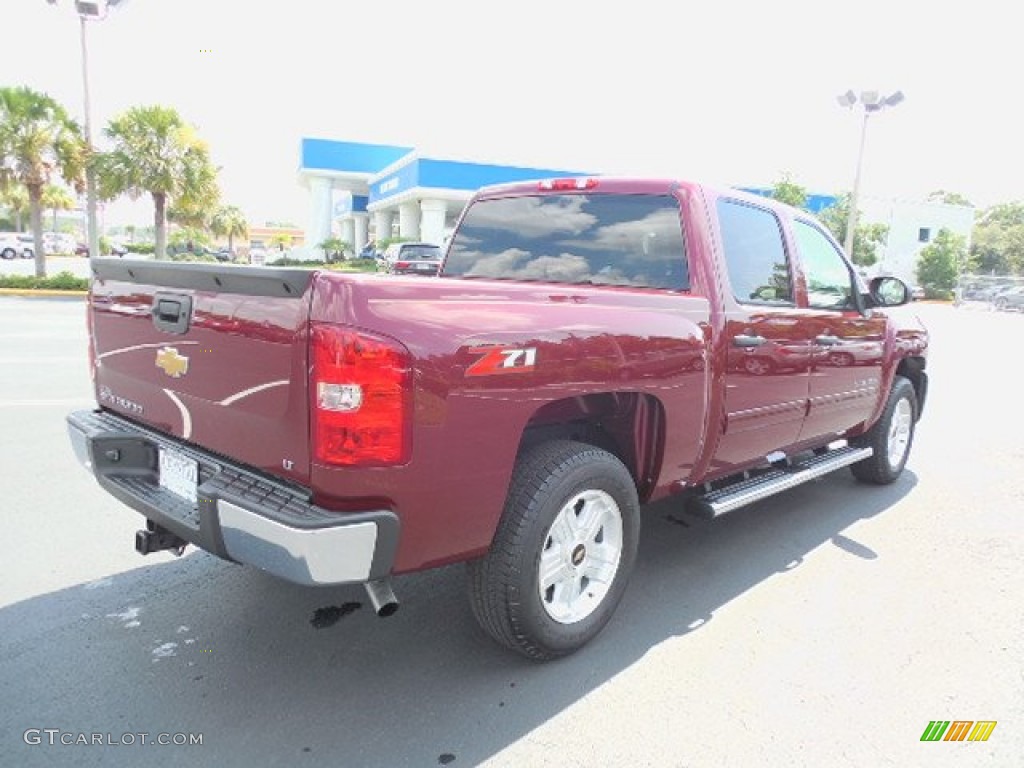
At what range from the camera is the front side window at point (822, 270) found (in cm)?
438

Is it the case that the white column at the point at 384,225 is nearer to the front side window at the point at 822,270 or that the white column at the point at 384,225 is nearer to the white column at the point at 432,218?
the white column at the point at 432,218

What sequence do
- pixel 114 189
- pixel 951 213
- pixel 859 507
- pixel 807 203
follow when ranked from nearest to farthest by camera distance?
pixel 859 507 → pixel 114 189 → pixel 807 203 → pixel 951 213

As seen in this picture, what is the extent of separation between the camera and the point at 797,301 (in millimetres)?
4160

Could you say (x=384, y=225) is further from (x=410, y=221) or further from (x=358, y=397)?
(x=358, y=397)

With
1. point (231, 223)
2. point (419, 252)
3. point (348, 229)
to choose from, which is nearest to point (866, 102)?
point (419, 252)

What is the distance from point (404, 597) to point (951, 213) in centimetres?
5525

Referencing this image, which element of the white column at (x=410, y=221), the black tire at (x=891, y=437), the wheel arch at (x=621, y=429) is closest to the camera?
the wheel arch at (x=621, y=429)

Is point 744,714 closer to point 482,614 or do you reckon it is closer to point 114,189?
point 482,614

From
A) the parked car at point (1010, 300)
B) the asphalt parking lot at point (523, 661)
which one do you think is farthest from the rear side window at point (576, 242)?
the parked car at point (1010, 300)

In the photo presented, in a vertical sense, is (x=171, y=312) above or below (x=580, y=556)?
above

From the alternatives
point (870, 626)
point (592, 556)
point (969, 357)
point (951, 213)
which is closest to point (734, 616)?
point (870, 626)

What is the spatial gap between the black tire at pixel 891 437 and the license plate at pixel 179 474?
15.2 feet

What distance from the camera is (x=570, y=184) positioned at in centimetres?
401

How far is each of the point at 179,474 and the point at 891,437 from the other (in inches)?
197
